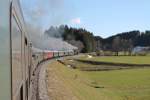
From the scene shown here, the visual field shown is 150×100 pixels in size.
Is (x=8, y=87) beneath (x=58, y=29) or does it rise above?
beneath

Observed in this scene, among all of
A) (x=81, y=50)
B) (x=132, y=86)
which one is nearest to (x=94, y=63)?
(x=132, y=86)

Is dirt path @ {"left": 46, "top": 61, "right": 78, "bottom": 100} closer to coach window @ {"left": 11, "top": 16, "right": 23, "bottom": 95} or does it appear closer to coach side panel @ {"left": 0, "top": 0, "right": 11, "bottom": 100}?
coach window @ {"left": 11, "top": 16, "right": 23, "bottom": 95}

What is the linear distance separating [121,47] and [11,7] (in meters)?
190

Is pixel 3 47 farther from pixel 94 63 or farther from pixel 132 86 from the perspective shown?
pixel 94 63

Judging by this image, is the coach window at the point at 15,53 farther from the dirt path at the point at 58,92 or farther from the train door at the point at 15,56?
the dirt path at the point at 58,92

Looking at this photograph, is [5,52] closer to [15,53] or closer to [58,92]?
[15,53]

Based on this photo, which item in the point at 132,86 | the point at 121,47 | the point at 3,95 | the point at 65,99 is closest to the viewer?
the point at 3,95

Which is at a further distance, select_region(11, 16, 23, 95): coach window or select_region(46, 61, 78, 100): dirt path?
select_region(46, 61, 78, 100): dirt path

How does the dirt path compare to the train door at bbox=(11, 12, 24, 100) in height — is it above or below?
below

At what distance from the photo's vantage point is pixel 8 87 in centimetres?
312

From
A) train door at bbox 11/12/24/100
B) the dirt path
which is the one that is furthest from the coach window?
the dirt path

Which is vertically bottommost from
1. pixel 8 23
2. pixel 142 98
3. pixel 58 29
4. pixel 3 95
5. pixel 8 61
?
pixel 142 98

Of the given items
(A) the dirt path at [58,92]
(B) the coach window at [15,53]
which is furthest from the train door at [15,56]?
(A) the dirt path at [58,92]

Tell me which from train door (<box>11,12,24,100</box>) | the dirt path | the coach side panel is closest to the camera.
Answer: the coach side panel
